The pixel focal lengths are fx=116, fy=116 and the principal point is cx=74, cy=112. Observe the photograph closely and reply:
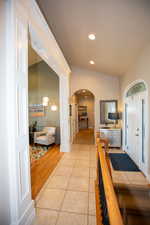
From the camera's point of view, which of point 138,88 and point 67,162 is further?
point 67,162

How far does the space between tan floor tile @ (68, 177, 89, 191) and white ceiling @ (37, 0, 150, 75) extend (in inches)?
124

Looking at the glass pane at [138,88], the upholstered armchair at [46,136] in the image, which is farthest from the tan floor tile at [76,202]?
the upholstered armchair at [46,136]

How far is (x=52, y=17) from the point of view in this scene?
2.27 meters

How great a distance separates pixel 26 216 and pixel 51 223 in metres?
0.37

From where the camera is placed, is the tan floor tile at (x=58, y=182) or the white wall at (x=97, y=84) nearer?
the tan floor tile at (x=58, y=182)

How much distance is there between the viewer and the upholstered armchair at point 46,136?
15.7ft

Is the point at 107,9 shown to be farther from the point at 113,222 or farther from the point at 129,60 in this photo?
the point at 113,222

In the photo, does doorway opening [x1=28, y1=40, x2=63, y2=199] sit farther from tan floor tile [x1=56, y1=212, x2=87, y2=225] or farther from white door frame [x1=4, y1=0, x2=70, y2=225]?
white door frame [x1=4, y1=0, x2=70, y2=225]

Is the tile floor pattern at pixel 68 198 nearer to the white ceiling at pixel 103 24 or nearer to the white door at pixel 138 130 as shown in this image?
the white door at pixel 138 130

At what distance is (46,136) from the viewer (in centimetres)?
482

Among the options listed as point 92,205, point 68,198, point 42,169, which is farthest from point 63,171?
point 92,205

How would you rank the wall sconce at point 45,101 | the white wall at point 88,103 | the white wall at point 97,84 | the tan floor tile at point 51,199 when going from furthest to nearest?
1. the white wall at point 88,103
2. the wall sconce at point 45,101
3. the white wall at point 97,84
4. the tan floor tile at point 51,199

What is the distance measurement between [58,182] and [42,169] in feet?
2.56

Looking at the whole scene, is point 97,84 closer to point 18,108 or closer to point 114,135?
point 114,135
